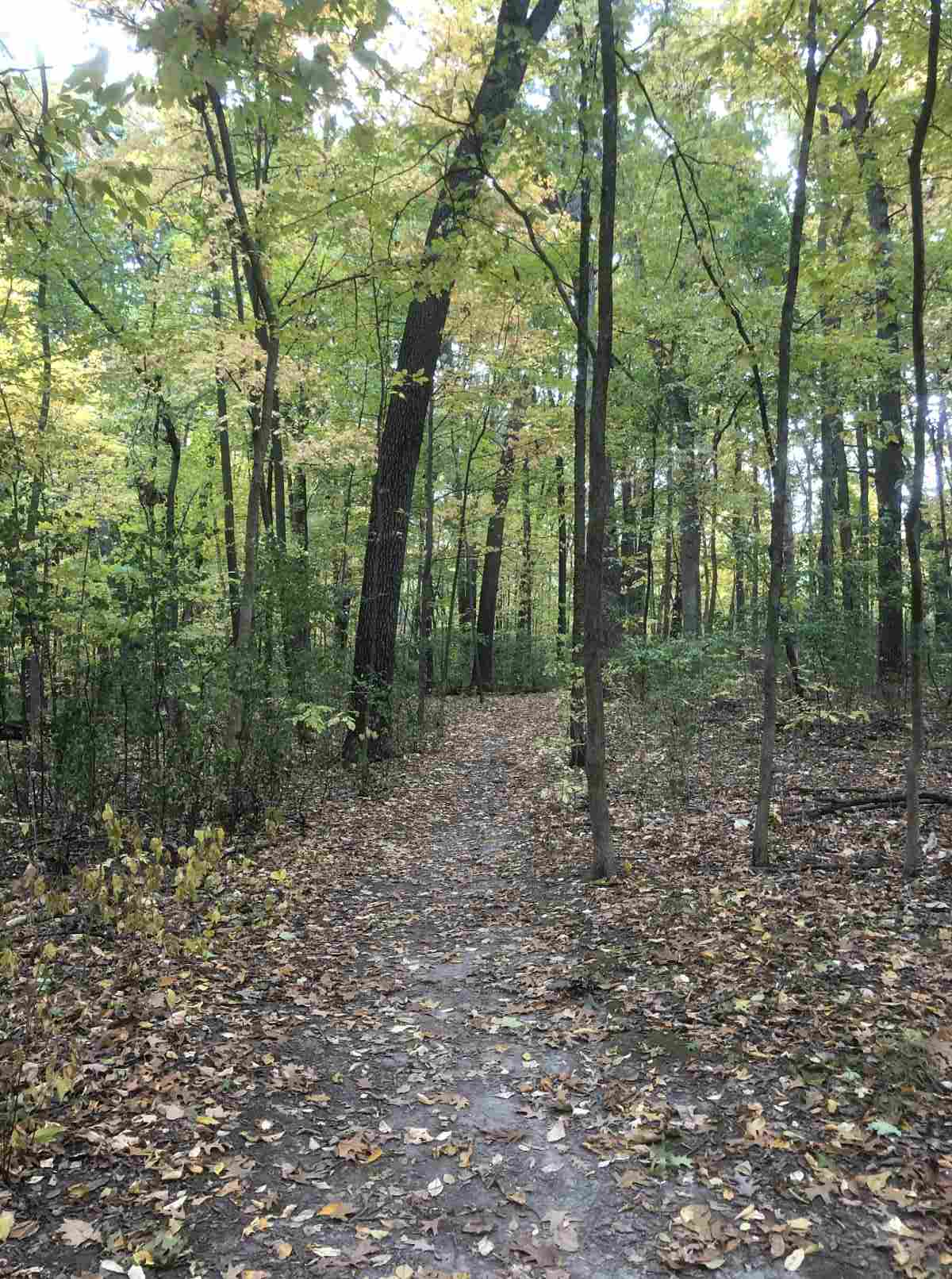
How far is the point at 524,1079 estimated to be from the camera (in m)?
3.71

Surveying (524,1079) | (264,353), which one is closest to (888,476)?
(264,353)

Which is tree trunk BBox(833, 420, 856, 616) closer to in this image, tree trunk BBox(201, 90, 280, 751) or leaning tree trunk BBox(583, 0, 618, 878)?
leaning tree trunk BBox(583, 0, 618, 878)

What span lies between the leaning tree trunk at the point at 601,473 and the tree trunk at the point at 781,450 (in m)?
1.17

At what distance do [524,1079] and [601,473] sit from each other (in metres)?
3.88

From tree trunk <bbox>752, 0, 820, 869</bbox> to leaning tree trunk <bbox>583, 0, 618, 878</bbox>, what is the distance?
117cm

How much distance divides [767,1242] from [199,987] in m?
3.21

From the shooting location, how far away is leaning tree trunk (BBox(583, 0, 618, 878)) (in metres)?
5.23

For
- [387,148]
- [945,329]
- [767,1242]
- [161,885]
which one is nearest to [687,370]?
[945,329]

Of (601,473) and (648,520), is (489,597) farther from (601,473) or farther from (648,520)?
(601,473)

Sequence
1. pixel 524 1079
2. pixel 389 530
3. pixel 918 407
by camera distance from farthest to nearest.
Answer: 1. pixel 389 530
2. pixel 918 407
3. pixel 524 1079

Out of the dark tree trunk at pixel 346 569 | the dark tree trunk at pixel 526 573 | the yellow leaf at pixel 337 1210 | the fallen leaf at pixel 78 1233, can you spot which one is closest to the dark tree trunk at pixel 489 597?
the dark tree trunk at pixel 526 573

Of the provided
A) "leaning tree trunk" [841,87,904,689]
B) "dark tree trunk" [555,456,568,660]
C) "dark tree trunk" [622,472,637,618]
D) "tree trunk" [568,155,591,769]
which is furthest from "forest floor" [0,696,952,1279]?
"dark tree trunk" [555,456,568,660]

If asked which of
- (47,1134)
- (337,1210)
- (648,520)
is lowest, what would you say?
(337,1210)

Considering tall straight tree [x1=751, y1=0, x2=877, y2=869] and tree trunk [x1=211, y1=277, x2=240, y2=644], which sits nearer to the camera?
tall straight tree [x1=751, y1=0, x2=877, y2=869]
